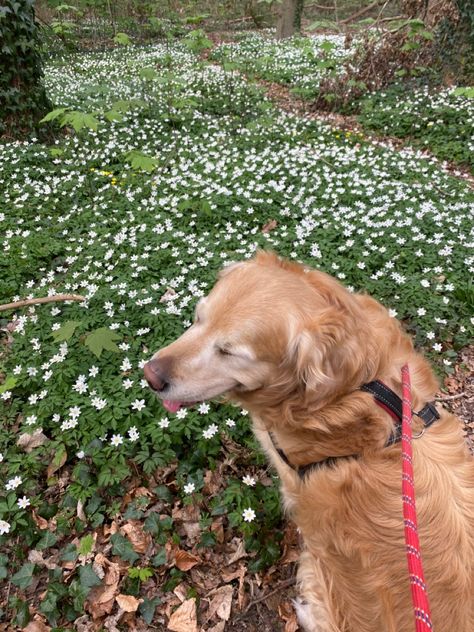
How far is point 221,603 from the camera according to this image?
3021mm

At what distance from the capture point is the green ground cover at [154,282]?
130 inches

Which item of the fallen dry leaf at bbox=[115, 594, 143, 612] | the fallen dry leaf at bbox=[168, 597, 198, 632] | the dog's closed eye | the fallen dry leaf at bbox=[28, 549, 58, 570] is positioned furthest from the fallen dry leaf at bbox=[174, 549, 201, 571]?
the dog's closed eye

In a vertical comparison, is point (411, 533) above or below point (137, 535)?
above

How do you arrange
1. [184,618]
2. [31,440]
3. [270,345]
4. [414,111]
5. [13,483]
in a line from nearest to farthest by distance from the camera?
[270,345] → [184,618] → [13,483] → [31,440] → [414,111]

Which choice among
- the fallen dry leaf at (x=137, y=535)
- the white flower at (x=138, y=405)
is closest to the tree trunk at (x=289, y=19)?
the white flower at (x=138, y=405)

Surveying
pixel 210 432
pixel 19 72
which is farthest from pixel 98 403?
pixel 19 72

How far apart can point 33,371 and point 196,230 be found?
314cm

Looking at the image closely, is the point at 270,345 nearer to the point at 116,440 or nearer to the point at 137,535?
the point at 116,440

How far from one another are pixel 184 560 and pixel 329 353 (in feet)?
6.98

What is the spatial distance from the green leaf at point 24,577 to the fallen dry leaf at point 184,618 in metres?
1.04

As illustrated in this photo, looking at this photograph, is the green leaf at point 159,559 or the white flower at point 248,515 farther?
the white flower at point 248,515

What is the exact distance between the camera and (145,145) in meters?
9.17

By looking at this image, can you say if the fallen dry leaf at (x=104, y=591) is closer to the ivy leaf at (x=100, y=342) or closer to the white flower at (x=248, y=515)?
the white flower at (x=248, y=515)

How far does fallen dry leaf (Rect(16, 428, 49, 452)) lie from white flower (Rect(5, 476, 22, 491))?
1.06 ft
